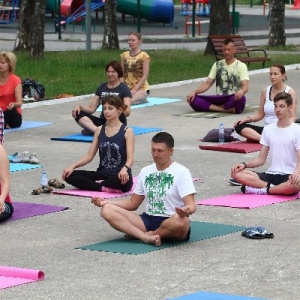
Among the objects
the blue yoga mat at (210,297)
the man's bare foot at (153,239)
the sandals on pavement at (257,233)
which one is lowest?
the sandals on pavement at (257,233)

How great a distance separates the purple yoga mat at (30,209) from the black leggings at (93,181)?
85 cm

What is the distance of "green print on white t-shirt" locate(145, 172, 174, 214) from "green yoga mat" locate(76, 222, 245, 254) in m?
0.32

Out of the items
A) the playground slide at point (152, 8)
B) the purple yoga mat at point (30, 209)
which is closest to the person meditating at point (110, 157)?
the purple yoga mat at point (30, 209)

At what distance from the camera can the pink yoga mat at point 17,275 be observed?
851 centimetres

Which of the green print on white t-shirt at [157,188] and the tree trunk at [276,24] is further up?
the green print on white t-shirt at [157,188]

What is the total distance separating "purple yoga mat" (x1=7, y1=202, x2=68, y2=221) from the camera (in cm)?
1114

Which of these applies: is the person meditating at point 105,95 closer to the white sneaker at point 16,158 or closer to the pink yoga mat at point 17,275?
the white sneaker at point 16,158

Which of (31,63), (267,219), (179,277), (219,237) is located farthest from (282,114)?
(31,63)

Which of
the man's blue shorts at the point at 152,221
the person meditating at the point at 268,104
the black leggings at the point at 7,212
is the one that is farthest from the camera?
the person meditating at the point at 268,104

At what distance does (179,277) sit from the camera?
866 cm

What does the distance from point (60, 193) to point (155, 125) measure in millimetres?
6032

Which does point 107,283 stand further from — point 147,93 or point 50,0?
point 50,0

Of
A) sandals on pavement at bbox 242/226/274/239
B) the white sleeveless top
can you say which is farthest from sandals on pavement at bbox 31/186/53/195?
the white sleeveless top

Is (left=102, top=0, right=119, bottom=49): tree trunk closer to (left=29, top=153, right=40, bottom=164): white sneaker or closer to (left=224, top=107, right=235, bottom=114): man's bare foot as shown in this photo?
(left=224, top=107, right=235, bottom=114): man's bare foot
